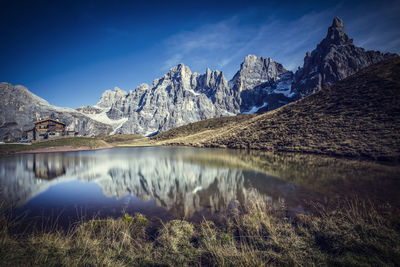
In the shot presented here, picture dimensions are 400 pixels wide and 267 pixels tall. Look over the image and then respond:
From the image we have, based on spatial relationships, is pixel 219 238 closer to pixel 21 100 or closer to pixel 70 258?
pixel 70 258

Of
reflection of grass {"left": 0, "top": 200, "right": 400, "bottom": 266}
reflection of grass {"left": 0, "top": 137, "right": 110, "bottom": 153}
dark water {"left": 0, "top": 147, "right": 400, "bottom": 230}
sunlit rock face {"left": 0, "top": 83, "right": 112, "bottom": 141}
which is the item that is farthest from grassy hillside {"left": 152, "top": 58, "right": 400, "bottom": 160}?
sunlit rock face {"left": 0, "top": 83, "right": 112, "bottom": 141}

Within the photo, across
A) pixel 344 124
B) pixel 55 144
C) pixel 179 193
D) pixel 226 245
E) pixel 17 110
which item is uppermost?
pixel 17 110

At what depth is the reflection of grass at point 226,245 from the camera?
4.02 m

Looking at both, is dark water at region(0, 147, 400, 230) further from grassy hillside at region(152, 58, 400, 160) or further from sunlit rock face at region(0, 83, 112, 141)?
sunlit rock face at region(0, 83, 112, 141)

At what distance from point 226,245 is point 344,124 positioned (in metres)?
38.8

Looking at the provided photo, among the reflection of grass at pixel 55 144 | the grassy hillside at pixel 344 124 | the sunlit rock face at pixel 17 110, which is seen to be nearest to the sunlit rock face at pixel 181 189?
the grassy hillside at pixel 344 124

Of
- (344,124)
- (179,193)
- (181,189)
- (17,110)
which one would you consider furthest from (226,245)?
(17,110)

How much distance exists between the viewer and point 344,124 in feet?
105

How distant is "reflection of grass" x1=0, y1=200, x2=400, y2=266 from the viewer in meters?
4.02

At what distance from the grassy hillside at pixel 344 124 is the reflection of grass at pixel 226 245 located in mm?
22913

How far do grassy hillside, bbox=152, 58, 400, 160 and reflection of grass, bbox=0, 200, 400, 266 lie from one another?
22.9m

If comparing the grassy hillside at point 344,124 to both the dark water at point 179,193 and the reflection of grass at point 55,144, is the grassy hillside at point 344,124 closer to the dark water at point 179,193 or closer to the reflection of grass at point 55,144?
the dark water at point 179,193

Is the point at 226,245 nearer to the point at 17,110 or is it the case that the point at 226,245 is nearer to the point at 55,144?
the point at 55,144

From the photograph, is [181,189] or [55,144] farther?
[55,144]
